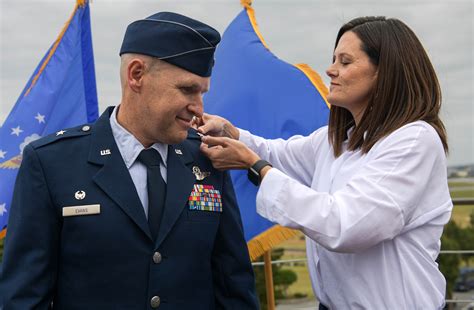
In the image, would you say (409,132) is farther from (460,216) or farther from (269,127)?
(460,216)

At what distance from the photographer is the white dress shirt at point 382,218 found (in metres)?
2.44

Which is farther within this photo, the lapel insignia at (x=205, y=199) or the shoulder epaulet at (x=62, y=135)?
the lapel insignia at (x=205, y=199)

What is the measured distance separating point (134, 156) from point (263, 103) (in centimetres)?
264

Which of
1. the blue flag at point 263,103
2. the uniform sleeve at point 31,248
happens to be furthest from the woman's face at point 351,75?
the blue flag at point 263,103

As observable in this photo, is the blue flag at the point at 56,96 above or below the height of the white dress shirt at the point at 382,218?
above

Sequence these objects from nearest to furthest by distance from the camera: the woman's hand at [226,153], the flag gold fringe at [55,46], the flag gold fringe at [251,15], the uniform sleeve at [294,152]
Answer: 1. the woman's hand at [226,153]
2. the uniform sleeve at [294,152]
3. the flag gold fringe at [251,15]
4. the flag gold fringe at [55,46]

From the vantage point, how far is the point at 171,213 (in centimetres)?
233

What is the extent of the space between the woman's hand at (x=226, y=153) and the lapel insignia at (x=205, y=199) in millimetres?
118

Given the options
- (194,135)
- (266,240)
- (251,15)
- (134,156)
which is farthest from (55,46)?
(134,156)

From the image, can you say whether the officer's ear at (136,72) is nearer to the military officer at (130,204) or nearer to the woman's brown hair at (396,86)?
the military officer at (130,204)

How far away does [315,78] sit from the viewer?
16.5ft

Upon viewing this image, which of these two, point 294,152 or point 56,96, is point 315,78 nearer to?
point 294,152

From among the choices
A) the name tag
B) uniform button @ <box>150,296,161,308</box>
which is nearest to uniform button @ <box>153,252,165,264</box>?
uniform button @ <box>150,296,161,308</box>

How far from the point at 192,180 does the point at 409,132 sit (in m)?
0.80
